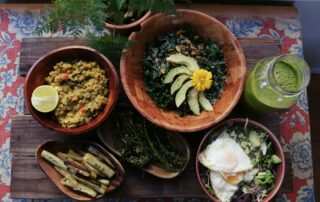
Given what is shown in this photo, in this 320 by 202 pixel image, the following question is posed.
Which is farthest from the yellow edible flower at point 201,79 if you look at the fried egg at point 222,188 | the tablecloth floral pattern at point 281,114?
the tablecloth floral pattern at point 281,114

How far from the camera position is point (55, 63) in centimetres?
122

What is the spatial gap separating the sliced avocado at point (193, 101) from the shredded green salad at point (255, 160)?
8cm

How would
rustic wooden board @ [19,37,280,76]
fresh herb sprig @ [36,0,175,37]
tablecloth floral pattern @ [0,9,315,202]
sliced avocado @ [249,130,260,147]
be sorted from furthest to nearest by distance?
tablecloth floral pattern @ [0,9,315,202] → rustic wooden board @ [19,37,280,76] → sliced avocado @ [249,130,260,147] → fresh herb sprig @ [36,0,175,37]

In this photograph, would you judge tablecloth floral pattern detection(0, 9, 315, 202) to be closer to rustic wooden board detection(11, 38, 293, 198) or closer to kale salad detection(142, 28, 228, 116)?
rustic wooden board detection(11, 38, 293, 198)

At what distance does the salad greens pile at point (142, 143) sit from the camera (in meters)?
1.21

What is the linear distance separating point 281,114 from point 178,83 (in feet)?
1.36

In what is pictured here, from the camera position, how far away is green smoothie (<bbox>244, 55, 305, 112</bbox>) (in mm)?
1145

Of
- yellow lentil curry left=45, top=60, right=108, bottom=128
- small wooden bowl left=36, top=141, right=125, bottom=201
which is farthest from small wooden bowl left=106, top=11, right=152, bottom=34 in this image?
small wooden bowl left=36, top=141, right=125, bottom=201

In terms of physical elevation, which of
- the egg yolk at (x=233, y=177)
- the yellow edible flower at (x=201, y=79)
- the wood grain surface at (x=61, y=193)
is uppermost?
the yellow edible flower at (x=201, y=79)

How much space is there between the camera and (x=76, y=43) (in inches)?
51.4

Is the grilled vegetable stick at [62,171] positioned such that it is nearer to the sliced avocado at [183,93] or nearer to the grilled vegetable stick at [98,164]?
the grilled vegetable stick at [98,164]

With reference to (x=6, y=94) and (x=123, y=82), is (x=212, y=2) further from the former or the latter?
(x=6, y=94)

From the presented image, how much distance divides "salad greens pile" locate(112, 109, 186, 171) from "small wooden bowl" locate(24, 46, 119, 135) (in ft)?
0.28

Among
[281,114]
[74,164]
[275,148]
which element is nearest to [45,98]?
[74,164]
